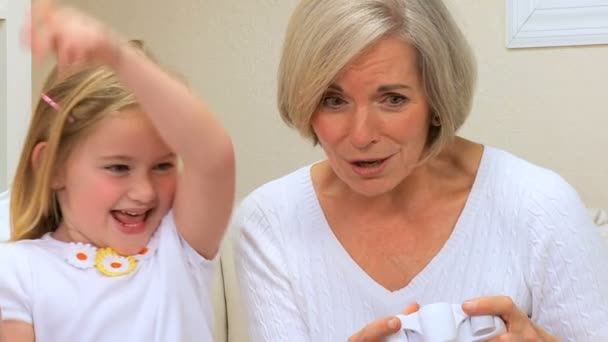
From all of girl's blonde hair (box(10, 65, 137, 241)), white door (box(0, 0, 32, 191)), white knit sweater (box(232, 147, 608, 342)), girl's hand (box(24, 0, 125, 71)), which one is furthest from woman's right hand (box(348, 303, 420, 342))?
white door (box(0, 0, 32, 191))

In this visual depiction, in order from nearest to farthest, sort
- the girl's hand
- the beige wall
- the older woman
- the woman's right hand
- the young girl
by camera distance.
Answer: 1. the girl's hand
2. the young girl
3. the woman's right hand
4. the older woman
5. the beige wall

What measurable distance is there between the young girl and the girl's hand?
20cm

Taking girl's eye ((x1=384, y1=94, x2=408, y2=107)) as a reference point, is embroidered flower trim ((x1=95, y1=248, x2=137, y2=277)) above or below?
below

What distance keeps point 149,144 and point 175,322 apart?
0.71 ft

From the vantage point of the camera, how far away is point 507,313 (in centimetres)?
126

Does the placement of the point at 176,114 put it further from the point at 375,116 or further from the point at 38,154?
the point at 375,116

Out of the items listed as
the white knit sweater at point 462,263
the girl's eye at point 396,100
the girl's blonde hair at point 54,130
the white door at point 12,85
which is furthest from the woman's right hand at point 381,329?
the white door at point 12,85

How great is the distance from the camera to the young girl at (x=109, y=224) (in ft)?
3.69

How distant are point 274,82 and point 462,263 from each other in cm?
111

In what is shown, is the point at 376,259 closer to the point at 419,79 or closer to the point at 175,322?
the point at 419,79

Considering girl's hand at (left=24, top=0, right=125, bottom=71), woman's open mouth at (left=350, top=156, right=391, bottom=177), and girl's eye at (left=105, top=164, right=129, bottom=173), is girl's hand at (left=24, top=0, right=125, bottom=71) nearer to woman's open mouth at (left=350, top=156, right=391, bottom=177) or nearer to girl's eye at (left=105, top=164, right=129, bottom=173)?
girl's eye at (left=105, top=164, right=129, bottom=173)

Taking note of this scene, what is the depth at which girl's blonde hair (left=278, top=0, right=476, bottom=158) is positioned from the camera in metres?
1.32

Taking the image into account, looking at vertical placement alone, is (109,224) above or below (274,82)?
below

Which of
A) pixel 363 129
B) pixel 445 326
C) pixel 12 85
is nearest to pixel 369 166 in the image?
pixel 363 129
